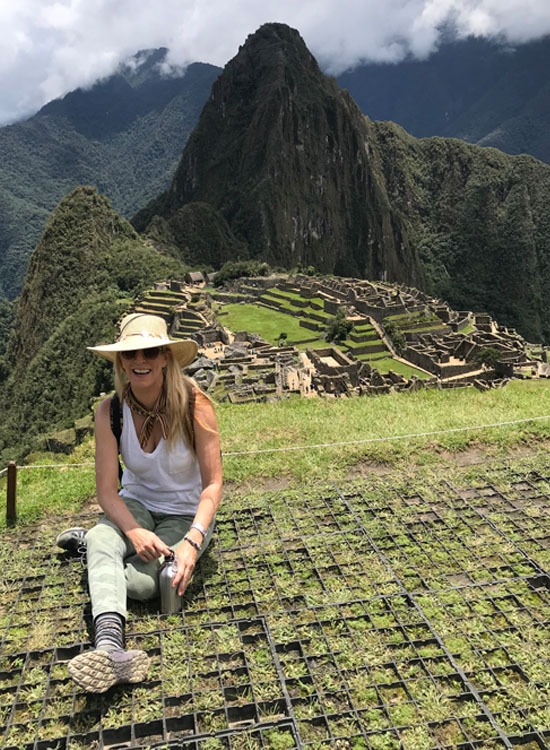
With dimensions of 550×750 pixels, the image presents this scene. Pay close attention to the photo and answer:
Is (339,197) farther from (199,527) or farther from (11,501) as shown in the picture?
(199,527)

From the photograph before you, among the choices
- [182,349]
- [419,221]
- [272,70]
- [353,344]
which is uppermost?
[272,70]

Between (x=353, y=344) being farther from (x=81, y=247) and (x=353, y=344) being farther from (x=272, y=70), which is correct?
(x=272, y=70)

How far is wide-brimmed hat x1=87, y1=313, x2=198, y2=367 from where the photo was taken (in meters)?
3.20

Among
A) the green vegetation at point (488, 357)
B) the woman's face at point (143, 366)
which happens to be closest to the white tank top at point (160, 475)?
the woman's face at point (143, 366)

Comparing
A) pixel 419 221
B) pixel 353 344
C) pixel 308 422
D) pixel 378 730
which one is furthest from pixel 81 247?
pixel 419 221

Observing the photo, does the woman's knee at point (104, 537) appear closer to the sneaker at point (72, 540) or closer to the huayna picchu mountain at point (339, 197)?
the sneaker at point (72, 540)

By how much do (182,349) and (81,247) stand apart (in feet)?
209

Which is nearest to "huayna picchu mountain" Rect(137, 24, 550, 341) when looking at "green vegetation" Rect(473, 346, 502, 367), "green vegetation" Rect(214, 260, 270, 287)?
"green vegetation" Rect(214, 260, 270, 287)

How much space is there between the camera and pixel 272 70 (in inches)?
4518

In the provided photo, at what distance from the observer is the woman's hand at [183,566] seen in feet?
10.2

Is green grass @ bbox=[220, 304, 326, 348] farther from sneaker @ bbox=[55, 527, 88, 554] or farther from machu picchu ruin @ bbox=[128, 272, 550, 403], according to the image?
sneaker @ bbox=[55, 527, 88, 554]

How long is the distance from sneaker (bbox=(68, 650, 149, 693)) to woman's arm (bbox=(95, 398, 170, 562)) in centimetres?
55

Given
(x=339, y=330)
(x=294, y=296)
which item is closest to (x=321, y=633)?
(x=339, y=330)

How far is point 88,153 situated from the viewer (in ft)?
533
